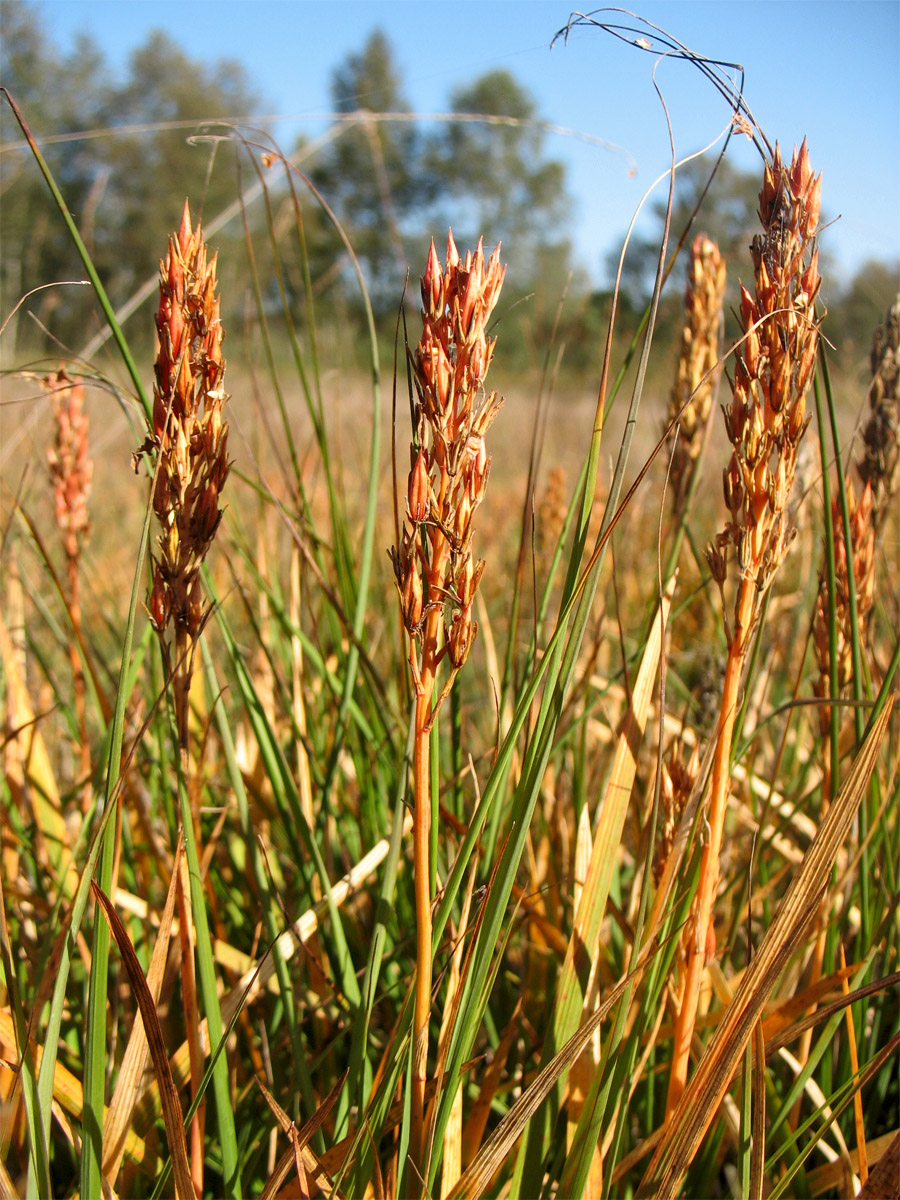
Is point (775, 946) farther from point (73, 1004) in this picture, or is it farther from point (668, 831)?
point (73, 1004)

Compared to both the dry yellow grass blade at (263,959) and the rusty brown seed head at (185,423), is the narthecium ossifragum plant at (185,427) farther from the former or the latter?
the dry yellow grass blade at (263,959)

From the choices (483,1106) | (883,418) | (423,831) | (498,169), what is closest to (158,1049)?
(423,831)

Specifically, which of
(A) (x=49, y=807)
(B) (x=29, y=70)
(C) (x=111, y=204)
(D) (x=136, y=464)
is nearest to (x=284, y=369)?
(A) (x=49, y=807)

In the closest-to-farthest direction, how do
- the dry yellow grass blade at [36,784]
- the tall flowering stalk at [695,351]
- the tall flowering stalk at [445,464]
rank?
the tall flowering stalk at [445,464], the tall flowering stalk at [695,351], the dry yellow grass blade at [36,784]

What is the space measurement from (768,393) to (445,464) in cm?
35

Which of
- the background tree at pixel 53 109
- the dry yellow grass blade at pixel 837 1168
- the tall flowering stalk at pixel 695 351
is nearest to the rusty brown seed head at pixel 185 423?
the tall flowering stalk at pixel 695 351

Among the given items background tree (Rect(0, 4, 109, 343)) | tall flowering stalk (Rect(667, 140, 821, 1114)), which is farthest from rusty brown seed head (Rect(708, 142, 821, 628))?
background tree (Rect(0, 4, 109, 343))

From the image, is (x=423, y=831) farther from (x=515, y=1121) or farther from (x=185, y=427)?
(x=185, y=427)

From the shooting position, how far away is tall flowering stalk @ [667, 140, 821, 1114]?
72cm

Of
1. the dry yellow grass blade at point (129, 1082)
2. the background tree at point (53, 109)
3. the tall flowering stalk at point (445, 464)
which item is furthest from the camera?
the background tree at point (53, 109)

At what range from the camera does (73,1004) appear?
4.03 feet

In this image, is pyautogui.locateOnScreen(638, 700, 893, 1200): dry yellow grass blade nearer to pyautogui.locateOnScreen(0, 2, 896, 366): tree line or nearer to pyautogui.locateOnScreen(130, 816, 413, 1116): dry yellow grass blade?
pyautogui.locateOnScreen(130, 816, 413, 1116): dry yellow grass blade

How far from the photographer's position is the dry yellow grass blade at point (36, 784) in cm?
147

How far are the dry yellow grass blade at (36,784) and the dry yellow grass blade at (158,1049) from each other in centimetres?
83
